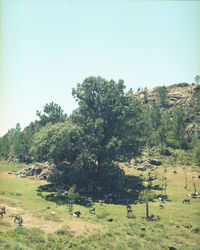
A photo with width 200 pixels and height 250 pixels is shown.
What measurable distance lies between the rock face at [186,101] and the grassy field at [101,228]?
2937 inches

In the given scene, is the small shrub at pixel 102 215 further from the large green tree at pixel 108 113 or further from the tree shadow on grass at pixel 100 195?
the large green tree at pixel 108 113

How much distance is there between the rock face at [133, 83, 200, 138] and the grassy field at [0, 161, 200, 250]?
74610mm

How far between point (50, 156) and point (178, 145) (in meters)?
60.8

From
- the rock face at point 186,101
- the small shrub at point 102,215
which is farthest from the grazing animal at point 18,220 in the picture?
the rock face at point 186,101

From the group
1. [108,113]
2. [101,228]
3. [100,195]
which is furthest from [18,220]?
[108,113]

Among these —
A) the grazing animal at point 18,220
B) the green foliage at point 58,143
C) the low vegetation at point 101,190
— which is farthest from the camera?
the green foliage at point 58,143

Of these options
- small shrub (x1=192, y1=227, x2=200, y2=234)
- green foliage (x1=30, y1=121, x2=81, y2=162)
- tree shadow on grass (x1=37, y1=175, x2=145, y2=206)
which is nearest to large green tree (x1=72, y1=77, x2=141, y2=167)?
green foliage (x1=30, y1=121, x2=81, y2=162)

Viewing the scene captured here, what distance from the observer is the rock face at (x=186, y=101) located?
102944mm

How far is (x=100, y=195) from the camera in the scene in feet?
139

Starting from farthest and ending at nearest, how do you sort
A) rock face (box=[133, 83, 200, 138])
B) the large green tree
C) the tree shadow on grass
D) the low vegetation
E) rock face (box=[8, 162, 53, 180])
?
rock face (box=[133, 83, 200, 138]), rock face (box=[8, 162, 53, 180]), the large green tree, the tree shadow on grass, the low vegetation

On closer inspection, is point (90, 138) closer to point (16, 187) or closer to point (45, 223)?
point (16, 187)

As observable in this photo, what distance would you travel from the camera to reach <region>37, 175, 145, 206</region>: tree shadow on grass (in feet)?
120

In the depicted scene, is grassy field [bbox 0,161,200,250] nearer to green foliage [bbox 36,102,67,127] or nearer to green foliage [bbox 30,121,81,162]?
green foliage [bbox 30,121,81,162]

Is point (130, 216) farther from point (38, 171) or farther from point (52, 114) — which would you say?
point (52, 114)
